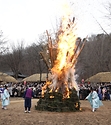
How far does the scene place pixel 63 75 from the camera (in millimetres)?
19562

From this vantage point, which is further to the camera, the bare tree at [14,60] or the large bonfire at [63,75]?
the bare tree at [14,60]

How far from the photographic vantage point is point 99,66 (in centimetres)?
5603

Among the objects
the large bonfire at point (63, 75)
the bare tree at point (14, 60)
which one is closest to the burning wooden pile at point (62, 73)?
the large bonfire at point (63, 75)

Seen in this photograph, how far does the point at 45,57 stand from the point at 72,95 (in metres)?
3.23

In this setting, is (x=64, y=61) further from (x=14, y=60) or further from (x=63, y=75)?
(x=14, y=60)

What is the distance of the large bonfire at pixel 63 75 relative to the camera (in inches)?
736

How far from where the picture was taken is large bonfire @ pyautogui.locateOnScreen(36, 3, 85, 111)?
1870cm

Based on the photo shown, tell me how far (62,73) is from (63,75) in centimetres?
15

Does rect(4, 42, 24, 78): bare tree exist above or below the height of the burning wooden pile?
above

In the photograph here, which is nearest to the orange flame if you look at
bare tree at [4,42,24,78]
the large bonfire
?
the large bonfire

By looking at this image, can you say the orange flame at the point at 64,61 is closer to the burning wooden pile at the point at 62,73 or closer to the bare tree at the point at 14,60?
the burning wooden pile at the point at 62,73

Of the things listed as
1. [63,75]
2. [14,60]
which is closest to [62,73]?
[63,75]

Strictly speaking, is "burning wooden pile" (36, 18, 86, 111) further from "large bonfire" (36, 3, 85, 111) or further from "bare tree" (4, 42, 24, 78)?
"bare tree" (4, 42, 24, 78)

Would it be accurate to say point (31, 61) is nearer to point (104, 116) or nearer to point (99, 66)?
point (99, 66)
